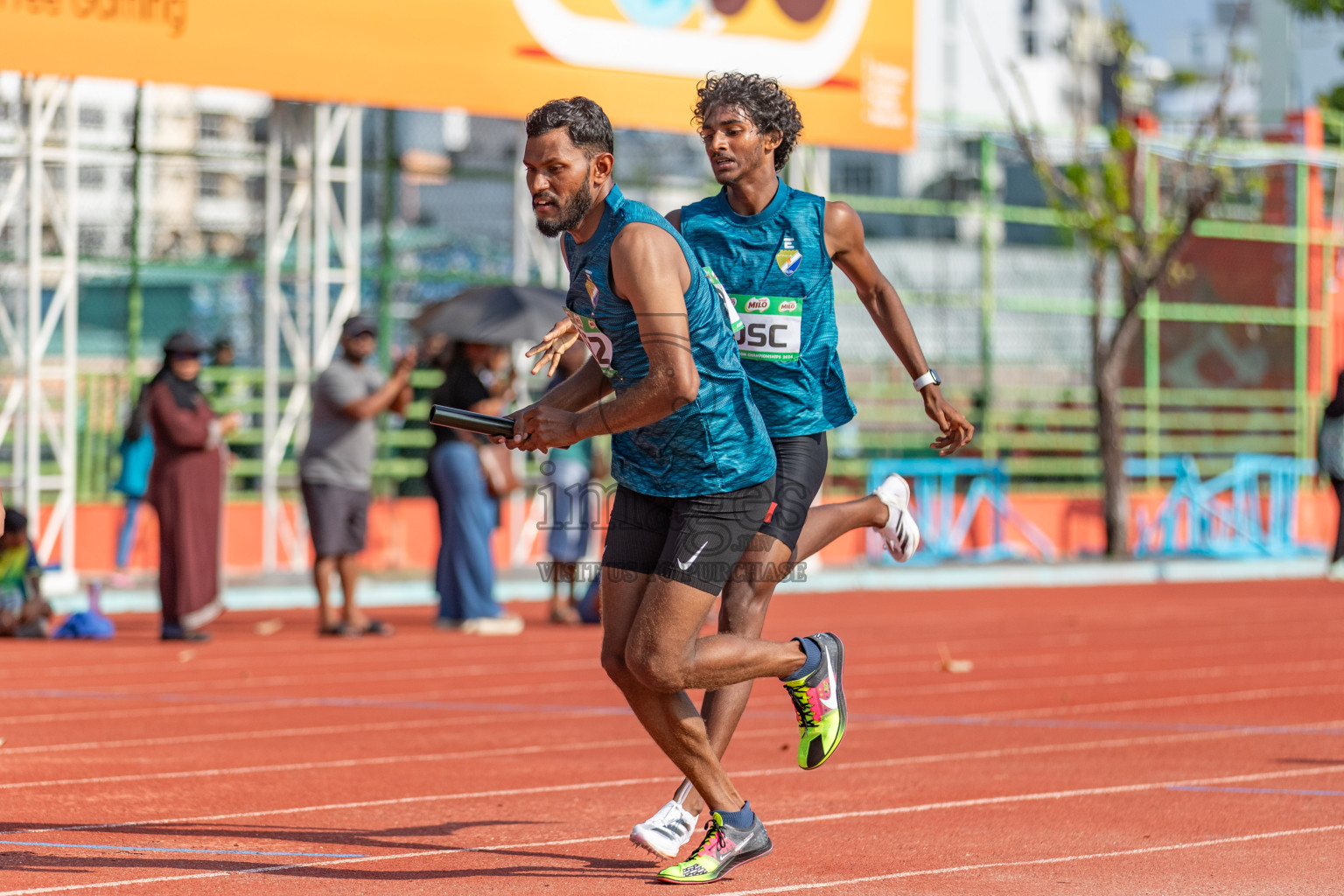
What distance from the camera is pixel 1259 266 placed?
24.5 m

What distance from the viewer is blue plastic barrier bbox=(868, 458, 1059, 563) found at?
2089cm

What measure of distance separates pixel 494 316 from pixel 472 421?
825 cm

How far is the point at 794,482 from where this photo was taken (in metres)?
5.57

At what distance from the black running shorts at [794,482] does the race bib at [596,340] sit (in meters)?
0.58

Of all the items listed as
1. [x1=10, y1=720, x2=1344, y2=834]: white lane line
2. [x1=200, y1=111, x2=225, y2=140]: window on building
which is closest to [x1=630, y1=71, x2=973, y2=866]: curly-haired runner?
[x1=10, y1=720, x2=1344, y2=834]: white lane line

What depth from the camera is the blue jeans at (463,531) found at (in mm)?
13062

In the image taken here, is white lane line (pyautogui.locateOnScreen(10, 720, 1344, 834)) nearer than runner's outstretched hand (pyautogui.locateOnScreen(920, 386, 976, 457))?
No

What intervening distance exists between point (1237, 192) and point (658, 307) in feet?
69.7

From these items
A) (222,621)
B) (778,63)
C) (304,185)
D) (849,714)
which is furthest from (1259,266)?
(849,714)

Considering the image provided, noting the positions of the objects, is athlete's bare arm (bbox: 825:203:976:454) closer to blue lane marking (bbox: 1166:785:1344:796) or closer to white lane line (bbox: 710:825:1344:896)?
white lane line (bbox: 710:825:1344:896)

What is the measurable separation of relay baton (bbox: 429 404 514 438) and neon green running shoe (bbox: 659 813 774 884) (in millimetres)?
1228

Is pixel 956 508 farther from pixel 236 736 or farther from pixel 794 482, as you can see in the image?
pixel 794 482

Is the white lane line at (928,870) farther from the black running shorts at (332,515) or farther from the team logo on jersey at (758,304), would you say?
the black running shorts at (332,515)

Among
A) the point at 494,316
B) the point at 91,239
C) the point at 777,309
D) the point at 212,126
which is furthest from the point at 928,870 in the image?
the point at 212,126
